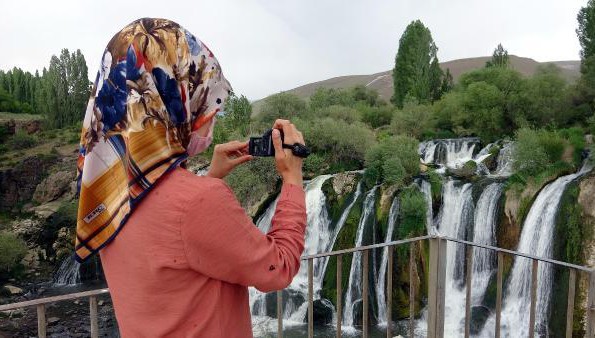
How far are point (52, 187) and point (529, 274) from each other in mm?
27872

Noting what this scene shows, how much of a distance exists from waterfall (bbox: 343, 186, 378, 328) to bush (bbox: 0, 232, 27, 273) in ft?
50.0

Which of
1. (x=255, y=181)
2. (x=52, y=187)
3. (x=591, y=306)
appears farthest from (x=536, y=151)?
(x=52, y=187)

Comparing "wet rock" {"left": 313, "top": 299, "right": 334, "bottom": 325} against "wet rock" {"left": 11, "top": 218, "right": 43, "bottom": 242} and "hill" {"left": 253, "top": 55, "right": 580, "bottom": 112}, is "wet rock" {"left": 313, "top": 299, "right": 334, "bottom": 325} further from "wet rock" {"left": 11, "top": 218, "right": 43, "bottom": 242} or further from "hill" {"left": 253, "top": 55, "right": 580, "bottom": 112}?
"hill" {"left": 253, "top": 55, "right": 580, "bottom": 112}

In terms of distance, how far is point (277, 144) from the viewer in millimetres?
1217

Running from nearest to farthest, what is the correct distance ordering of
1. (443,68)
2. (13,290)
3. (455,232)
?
(455,232), (13,290), (443,68)

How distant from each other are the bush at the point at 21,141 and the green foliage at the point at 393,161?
32.5 metres

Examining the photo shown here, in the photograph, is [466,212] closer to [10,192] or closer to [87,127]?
[87,127]

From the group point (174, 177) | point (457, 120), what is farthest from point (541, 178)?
point (174, 177)

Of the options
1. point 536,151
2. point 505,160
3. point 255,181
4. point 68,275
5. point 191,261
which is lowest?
point 68,275

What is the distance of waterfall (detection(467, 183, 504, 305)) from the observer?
38.7 feet

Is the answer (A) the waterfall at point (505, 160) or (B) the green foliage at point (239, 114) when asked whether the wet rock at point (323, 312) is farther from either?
(B) the green foliage at point (239, 114)

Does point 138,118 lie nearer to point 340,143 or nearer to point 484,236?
point 484,236

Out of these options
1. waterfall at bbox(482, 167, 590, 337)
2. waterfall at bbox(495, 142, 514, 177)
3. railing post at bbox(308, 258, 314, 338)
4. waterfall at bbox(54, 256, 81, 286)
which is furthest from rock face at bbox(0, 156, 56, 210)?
railing post at bbox(308, 258, 314, 338)

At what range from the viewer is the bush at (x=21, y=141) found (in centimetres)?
3772
